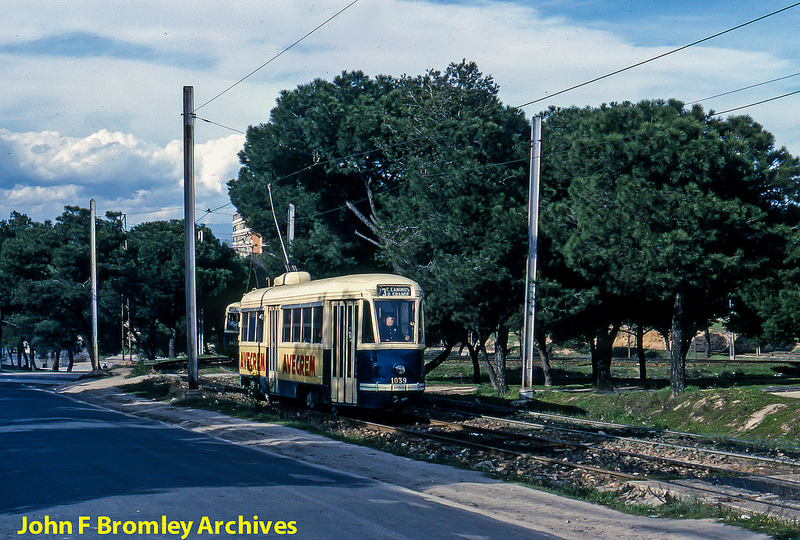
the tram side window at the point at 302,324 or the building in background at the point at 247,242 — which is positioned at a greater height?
the building in background at the point at 247,242

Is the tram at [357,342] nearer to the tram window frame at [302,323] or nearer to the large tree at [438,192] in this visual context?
the tram window frame at [302,323]

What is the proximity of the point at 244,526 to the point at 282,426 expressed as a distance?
11000 mm

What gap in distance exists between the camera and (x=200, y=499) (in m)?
9.81

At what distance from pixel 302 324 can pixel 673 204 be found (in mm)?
11854

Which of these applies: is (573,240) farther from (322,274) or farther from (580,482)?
(322,274)

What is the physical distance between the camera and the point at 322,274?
4134 centimetres

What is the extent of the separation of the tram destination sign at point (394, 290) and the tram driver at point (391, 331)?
550 millimetres

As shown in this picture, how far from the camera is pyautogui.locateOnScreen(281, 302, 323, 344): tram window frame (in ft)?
70.3

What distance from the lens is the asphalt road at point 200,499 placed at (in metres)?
8.54

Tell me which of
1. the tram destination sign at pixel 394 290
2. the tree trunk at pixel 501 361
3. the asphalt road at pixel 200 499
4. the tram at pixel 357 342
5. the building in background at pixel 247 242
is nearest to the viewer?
the asphalt road at pixel 200 499

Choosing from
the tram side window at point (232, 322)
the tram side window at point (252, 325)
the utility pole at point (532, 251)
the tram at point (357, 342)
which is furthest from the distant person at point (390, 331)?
the tram side window at point (232, 322)

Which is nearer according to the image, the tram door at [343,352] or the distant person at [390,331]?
the distant person at [390,331]

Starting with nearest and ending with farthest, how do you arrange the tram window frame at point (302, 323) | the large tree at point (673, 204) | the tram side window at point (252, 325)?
the tram window frame at point (302, 323) → the large tree at point (673, 204) → the tram side window at point (252, 325)

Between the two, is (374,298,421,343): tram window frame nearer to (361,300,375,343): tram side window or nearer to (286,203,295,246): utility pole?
(361,300,375,343): tram side window
